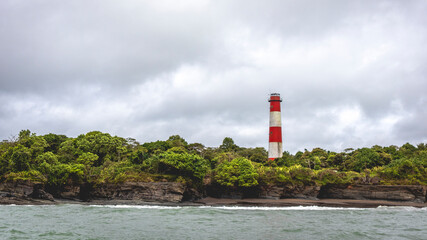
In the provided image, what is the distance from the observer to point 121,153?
231ft

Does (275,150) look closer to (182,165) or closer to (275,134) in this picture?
(275,134)

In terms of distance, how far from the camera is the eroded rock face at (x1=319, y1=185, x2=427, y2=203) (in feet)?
173

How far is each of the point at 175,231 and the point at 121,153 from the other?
49541 mm

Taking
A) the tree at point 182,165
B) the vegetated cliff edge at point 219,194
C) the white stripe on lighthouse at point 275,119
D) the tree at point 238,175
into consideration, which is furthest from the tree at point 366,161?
the tree at point 182,165

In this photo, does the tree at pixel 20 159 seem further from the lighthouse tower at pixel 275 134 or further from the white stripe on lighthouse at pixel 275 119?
the white stripe on lighthouse at pixel 275 119

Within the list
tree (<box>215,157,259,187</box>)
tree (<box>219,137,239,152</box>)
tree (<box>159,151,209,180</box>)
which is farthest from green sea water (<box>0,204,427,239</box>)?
tree (<box>219,137,239,152</box>)

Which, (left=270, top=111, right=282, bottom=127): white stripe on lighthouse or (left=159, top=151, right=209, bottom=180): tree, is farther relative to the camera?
(left=270, top=111, right=282, bottom=127): white stripe on lighthouse

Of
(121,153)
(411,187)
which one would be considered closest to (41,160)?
(121,153)

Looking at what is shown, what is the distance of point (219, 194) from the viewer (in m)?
60.9

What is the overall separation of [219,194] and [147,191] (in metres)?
13.8

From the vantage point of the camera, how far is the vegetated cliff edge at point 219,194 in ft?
166

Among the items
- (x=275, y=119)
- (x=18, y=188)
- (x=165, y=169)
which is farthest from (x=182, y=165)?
(x=275, y=119)

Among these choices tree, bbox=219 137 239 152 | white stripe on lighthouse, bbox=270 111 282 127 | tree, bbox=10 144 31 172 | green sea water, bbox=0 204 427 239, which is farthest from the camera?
tree, bbox=219 137 239 152

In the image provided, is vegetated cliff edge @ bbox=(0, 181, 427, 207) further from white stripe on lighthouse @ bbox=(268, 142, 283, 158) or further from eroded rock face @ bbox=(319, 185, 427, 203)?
white stripe on lighthouse @ bbox=(268, 142, 283, 158)
